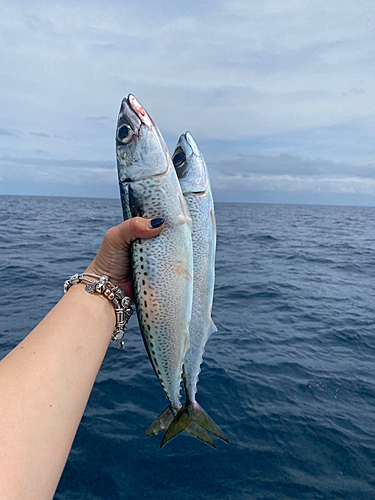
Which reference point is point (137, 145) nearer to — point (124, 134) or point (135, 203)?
point (124, 134)

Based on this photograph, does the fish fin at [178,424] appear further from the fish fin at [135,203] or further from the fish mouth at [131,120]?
the fish mouth at [131,120]

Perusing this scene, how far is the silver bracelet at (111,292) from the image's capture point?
2.34 meters

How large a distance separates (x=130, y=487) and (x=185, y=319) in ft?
11.9

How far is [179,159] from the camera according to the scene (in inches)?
105

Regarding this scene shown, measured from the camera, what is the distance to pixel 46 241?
883 inches

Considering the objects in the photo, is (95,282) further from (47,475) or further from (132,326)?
(132,326)

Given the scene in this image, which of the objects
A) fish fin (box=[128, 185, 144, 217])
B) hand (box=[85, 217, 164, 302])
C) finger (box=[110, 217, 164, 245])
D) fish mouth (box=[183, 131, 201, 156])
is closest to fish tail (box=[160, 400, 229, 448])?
hand (box=[85, 217, 164, 302])

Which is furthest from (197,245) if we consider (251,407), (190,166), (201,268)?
(251,407)

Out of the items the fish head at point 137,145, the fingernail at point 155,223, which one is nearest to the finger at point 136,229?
the fingernail at point 155,223

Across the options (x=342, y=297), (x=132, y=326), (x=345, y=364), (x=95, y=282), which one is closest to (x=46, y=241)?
(x=132, y=326)

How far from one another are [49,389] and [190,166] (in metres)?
1.87

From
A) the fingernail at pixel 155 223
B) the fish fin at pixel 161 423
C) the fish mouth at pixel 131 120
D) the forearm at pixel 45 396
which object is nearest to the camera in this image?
the forearm at pixel 45 396

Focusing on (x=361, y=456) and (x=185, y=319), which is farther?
(x=361, y=456)

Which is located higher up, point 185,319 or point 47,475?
point 185,319
